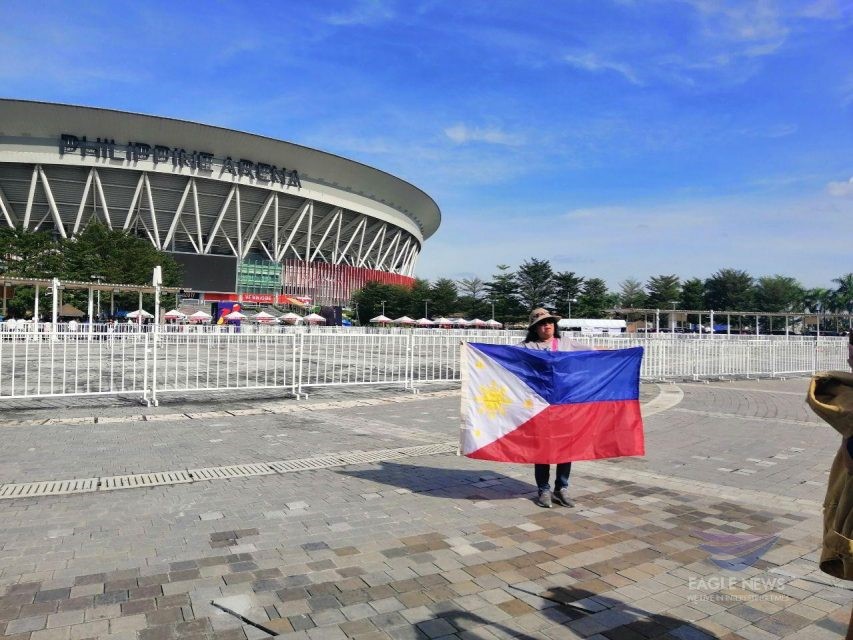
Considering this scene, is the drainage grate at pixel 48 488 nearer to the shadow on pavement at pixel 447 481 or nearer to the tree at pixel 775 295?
the shadow on pavement at pixel 447 481

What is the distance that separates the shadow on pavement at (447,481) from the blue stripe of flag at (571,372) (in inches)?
40.3

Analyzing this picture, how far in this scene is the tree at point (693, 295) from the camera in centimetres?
7906

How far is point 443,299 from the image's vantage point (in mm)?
77125

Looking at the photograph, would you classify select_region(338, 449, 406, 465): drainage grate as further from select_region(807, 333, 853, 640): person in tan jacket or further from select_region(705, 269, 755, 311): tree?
select_region(705, 269, 755, 311): tree

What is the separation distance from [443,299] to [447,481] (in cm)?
7146

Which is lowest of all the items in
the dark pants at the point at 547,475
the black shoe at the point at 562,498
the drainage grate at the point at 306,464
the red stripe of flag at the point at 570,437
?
the drainage grate at the point at 306,464

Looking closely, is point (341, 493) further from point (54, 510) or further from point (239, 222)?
point (239, 222)

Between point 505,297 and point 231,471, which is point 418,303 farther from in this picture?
point 231,471

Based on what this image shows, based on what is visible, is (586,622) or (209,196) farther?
(209,196)

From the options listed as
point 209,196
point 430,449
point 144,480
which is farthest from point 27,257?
point 430,449

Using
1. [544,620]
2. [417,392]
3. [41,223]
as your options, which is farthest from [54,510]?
[41,223]

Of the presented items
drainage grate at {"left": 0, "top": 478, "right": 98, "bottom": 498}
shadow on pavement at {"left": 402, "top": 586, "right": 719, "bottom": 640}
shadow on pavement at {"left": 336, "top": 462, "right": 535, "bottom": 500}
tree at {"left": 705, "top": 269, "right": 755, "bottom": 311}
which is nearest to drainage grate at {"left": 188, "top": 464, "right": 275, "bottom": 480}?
shadow on pavement at {"left": 336, "top": 462, "right": 535, "bottom": 500}

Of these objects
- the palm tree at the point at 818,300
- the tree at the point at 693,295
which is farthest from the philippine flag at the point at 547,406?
the palm tree at the point at 818,300

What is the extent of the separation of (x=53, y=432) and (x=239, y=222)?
68.1m
